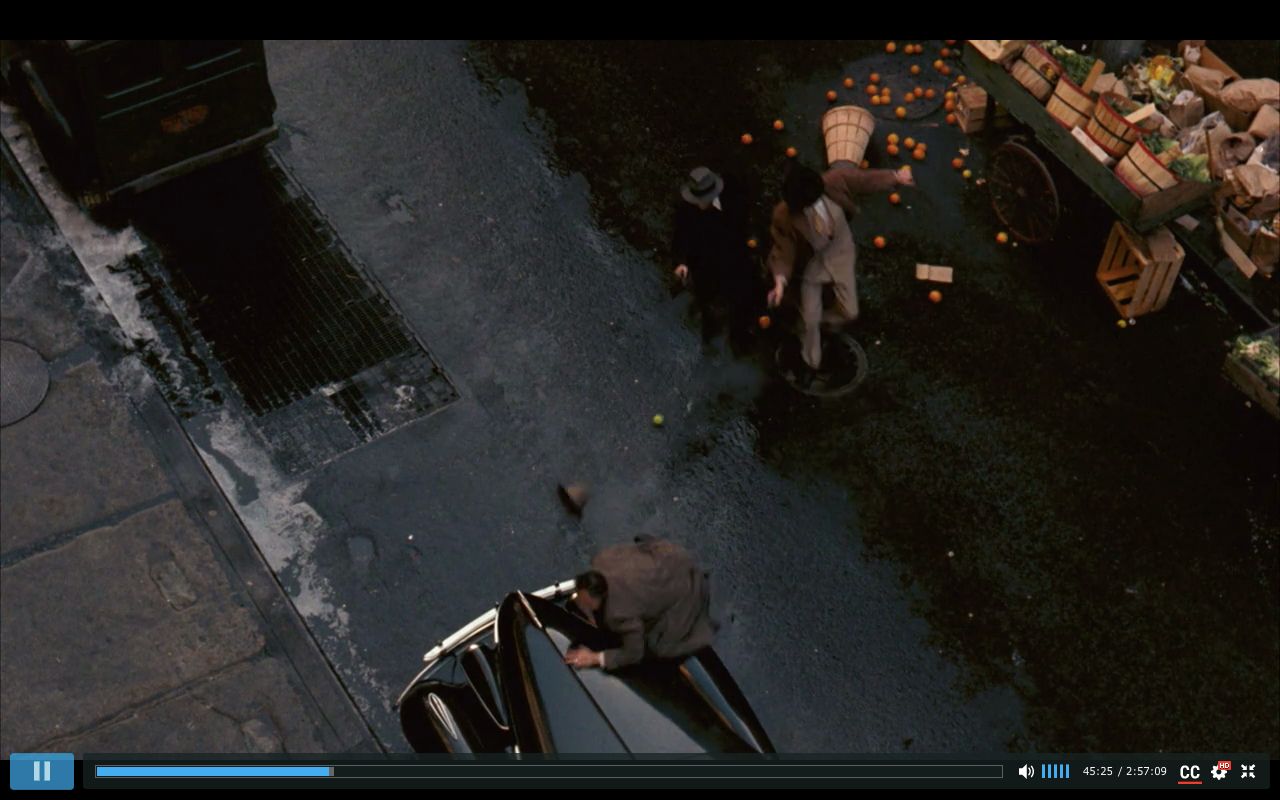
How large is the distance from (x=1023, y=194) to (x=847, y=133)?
1531 mm

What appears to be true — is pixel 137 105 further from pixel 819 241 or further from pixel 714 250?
pixel 819 241

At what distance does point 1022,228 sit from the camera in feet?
35.6

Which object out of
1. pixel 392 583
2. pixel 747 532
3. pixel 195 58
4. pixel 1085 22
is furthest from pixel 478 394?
pixel 1085 22

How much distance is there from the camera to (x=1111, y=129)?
9.71 metres

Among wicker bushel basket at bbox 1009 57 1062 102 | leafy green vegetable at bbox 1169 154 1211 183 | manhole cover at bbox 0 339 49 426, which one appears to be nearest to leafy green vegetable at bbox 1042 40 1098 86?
wicker bushel basket at bbox 1009 57 1062 102

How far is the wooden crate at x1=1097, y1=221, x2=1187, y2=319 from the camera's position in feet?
33.0

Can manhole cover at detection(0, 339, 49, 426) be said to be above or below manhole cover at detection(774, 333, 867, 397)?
below

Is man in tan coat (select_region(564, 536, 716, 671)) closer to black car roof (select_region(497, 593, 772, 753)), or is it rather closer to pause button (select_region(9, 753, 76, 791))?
black car roof (select_region(497, 593, 772, 753))

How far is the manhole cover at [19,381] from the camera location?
9.48 meters

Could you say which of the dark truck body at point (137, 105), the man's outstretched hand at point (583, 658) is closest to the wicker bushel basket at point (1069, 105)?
the man's outstretched hand at point (583, 658)

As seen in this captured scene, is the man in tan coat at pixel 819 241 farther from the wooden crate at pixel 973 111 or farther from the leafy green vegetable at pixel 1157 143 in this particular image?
the wooden crate at pixel 973 111

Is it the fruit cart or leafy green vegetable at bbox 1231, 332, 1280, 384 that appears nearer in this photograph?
leafy green vegetable at bbox 1231, 332, 1280, 384

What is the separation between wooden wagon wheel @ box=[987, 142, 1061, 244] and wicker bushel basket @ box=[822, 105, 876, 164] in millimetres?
1097

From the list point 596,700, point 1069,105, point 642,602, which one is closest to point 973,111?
point 1069,105
